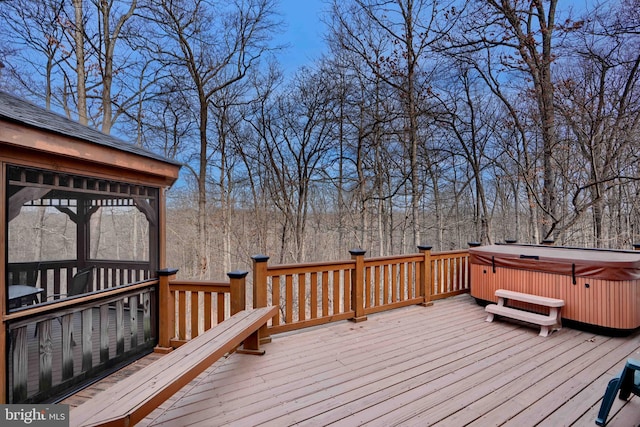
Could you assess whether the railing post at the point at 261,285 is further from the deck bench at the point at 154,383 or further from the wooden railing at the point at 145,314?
the deck bench at the point at 154,383

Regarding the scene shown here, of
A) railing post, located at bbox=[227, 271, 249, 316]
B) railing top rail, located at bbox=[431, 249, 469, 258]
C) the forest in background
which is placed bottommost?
railing post, located at bbox=[227, 271, 249, 316]

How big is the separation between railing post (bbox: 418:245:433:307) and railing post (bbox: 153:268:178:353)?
3700 millimetres

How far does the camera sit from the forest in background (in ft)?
23.3

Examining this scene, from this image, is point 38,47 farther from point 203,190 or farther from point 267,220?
point 267,220

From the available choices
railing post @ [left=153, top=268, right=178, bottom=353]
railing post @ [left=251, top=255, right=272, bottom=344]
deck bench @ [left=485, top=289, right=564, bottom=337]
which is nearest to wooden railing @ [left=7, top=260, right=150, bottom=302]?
railing post @ [left=153, top=268, right=178, bottom=353]

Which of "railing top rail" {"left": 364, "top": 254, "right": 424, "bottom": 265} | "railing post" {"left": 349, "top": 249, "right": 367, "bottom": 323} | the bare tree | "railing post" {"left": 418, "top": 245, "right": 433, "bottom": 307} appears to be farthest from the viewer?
the bare tree


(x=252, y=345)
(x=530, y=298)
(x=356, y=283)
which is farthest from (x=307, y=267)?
(x=530, y=298)

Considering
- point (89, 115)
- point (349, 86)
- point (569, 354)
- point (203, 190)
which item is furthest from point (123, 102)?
point (569, 354)

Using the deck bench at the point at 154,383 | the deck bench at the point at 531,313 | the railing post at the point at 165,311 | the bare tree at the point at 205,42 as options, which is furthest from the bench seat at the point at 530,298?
the bare tree at the point at 205,42

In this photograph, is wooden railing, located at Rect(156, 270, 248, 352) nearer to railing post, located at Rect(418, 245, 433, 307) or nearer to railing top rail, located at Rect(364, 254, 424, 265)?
railing top rail, located at Rect(364, 254, 424, 265)

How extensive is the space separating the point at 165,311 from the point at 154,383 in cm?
226

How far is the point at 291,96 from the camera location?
11078mm

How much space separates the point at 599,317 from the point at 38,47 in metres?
13.3

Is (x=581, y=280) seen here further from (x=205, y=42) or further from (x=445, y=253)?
(x=205, y=42)
